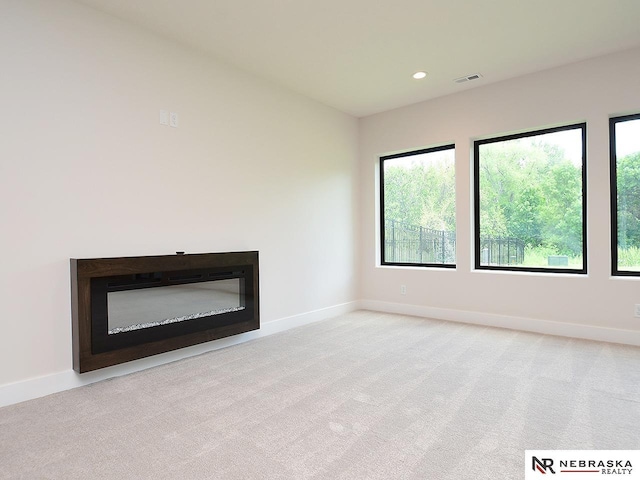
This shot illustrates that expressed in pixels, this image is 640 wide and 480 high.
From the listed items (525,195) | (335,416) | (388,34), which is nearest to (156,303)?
(335,416)

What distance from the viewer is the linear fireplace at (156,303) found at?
2.63m

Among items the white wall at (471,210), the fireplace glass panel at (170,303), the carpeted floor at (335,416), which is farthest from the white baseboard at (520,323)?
the fireplace glass panel at (170,303)

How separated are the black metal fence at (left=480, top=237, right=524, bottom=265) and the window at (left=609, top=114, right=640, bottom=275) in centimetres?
87

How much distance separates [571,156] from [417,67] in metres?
1.89

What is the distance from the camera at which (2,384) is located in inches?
93.6

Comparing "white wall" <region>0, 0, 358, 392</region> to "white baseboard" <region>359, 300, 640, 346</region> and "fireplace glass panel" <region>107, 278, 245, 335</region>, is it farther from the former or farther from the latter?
"white baseboard" <region>359, 300, 640, 346</region>

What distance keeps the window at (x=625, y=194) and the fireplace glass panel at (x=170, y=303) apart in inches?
146

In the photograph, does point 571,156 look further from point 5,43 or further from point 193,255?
point 5,43

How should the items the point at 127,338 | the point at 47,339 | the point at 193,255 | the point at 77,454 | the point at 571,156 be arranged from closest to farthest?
the point at 77,454 < the point at 47,339 < the point at 127,338 < the point at 193,255 < the point at 571,156

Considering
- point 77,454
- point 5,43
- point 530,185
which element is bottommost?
point 77,454

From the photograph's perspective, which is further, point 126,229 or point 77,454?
point 126,229

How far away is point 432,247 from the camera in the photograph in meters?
4.96

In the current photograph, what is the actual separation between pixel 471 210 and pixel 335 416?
10.6 ft

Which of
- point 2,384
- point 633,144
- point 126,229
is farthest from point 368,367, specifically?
point 633,144
